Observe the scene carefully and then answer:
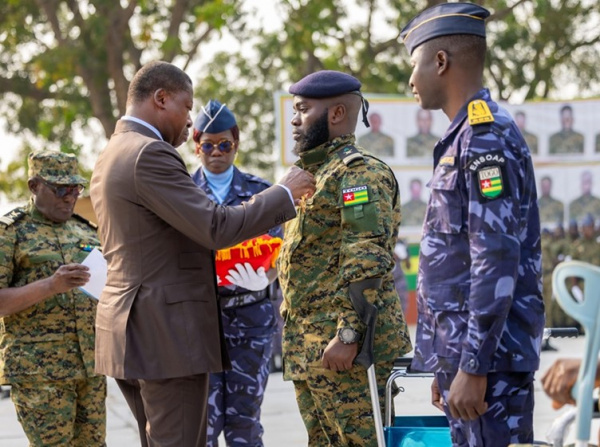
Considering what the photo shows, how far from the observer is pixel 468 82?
349 cm

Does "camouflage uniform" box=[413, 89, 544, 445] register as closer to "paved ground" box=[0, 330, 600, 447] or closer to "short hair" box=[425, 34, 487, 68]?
"short hair" box=[425, 34, 487, 68]

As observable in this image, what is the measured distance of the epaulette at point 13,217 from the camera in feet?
17.5

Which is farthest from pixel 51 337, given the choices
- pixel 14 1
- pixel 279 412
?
pixel 14 1

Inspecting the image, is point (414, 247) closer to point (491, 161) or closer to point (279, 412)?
point (279, 412)

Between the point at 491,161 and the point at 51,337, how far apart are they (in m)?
3.03

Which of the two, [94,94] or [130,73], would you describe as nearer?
[94,94]

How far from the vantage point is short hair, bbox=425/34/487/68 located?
11.4 ft

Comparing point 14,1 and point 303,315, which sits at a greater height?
point 14,1

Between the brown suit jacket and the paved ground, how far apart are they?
3.61 meters

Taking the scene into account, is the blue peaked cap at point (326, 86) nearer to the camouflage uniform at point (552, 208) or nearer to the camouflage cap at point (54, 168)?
the camouflage cap at point (54, 168)

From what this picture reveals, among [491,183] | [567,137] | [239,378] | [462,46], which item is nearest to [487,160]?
[491,183]

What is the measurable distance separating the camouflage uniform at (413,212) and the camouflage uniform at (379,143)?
2.93 feet

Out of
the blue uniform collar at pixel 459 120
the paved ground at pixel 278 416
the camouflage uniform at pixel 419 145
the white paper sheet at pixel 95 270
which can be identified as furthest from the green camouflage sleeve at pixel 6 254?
the camouflage uniform at pixel 419 145

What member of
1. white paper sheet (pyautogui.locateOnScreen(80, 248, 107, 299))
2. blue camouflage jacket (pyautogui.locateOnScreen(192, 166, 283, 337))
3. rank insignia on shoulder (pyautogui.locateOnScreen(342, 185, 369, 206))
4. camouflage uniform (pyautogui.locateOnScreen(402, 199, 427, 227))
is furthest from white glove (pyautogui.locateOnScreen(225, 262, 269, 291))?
camouflage uniform (pyautogui.locateOnScreen(402, 199, 427, 227))
